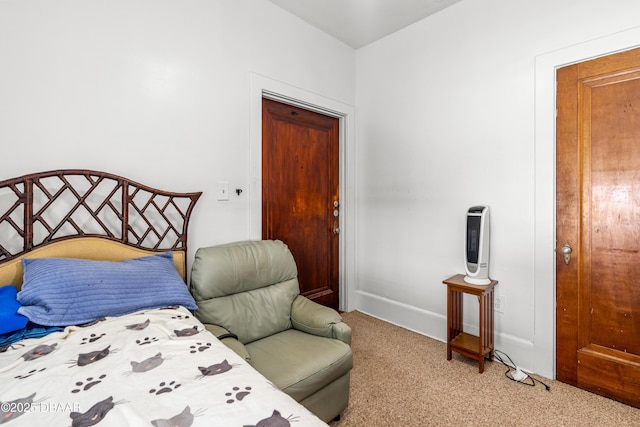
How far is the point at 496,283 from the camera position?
7.38 feet

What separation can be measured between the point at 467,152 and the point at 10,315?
2.82 m

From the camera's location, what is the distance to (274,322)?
75.7 inches

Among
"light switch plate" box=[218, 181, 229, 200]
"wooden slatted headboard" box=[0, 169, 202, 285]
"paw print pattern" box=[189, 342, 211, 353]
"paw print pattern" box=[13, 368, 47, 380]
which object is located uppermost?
"light switch plate" box=[218, 181, 229, 200]

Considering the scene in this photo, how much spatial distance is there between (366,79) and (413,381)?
2755 mm

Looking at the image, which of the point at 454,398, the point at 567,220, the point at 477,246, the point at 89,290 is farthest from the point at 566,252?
the point at 89,290

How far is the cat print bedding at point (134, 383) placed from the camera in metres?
0.73

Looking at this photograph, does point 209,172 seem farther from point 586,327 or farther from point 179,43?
point 586,327

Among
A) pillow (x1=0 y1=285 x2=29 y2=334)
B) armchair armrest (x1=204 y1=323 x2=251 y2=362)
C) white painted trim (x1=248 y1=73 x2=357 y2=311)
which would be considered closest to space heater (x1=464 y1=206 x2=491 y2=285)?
white painted trim (x1=248 y1=73 x2=357 y2=311)

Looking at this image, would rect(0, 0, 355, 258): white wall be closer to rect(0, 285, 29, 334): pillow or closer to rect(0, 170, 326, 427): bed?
rect(0, 170, 326, 427): bed

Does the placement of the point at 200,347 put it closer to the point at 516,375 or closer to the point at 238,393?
the point at 238,393

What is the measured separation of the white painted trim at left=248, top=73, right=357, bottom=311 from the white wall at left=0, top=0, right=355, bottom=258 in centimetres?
6

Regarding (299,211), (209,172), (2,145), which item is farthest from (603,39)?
(2,145)

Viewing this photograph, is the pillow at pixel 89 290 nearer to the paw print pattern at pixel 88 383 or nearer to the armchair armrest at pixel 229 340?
the armchair armrest at pixel 229 340

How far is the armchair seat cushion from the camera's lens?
1402 mm
